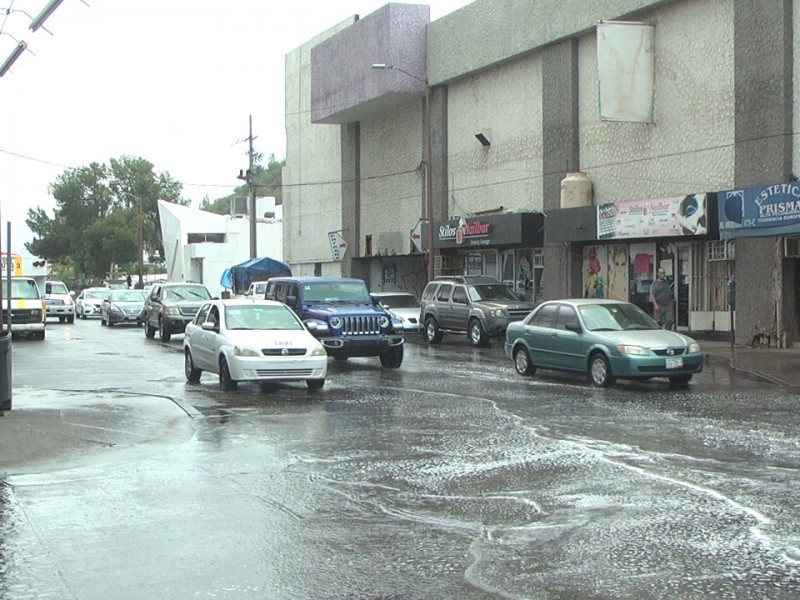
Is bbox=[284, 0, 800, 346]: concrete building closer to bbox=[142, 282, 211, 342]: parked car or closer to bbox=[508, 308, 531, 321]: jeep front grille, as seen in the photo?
bbox=[508, 308, 531, 321]: jeep front grille

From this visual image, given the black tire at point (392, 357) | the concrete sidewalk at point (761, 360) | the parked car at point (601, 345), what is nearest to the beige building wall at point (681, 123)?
the concrete sidewalk at point (761, 360)

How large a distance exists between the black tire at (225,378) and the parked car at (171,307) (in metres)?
14.6

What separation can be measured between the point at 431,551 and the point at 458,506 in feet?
4.55

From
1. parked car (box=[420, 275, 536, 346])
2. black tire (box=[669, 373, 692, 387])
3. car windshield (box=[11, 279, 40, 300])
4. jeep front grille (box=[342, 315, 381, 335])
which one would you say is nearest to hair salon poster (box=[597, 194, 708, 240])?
parked car (box=[420, 275, 536, 346])

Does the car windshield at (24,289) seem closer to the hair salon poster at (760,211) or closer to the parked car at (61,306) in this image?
the parked car at (61,306)

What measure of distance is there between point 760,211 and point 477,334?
324 inches

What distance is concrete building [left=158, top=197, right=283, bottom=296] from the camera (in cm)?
7406

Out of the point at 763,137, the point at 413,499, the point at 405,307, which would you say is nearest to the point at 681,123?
→ the point at 763,137

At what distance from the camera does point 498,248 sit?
1486 inches

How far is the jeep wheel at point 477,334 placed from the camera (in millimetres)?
27750

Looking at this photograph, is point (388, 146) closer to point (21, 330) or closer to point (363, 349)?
point (21, 330)

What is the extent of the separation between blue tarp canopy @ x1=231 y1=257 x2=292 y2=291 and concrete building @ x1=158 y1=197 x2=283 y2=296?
27937mm

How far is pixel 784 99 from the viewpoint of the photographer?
23688mm

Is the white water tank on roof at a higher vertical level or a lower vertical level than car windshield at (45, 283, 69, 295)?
higher
